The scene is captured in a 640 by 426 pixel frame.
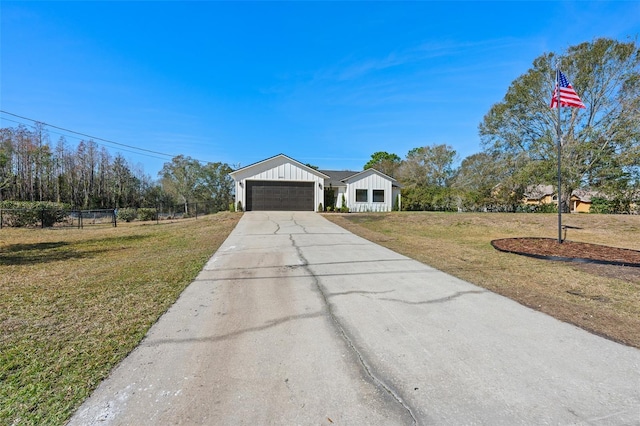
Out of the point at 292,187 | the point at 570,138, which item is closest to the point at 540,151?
the point at 570,138

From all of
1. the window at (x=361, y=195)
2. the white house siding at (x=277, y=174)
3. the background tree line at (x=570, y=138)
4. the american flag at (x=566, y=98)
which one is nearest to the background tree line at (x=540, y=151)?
the background tree line at (x=570, y=138)

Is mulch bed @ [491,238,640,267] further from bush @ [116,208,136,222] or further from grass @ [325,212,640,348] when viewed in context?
bush @ [116,208,136,222]

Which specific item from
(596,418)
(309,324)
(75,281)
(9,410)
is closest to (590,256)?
(596,418)

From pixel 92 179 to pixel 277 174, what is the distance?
110ft

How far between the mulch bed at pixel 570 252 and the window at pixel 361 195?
16003mm

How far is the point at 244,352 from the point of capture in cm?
267

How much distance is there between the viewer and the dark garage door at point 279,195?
2208 centimetres

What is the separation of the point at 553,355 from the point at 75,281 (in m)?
6.76

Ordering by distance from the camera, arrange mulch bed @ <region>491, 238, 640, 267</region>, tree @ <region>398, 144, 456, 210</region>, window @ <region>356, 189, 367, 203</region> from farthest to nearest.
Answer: tree @ <region>398, 144, 456, 210</region>
window @ <region>356, 189, 367, 203</region>
mulch bed @ <region>491, 238, 640, 267</region>

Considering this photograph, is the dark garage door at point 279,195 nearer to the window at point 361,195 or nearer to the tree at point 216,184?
the window at point 361,195

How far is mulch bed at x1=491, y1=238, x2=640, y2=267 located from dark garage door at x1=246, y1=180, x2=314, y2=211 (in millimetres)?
15431

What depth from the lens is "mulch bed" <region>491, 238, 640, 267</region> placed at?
6465mm

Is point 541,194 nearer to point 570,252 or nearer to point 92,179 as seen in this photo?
point 570,252

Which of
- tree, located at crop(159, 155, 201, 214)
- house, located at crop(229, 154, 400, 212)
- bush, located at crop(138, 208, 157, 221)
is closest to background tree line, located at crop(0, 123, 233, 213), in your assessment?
tree, located at crop(159, 155, 201, 214)
